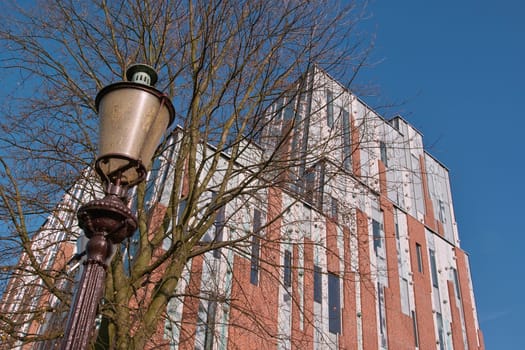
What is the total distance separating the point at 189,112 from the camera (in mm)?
9023

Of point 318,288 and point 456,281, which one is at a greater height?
point 456,281

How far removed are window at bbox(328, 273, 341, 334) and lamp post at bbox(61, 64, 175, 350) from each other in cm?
1486

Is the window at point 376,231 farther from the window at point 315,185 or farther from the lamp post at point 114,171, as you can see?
the lamp post at point 114,171

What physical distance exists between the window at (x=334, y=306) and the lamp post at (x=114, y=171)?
14856 millimetres

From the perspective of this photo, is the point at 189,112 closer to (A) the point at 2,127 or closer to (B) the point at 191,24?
(B) the point at 191,24

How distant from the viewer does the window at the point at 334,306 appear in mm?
18250

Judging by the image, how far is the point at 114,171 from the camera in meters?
3.77

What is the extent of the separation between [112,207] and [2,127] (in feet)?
19.3

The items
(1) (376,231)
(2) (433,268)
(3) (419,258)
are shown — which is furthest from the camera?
(2) (433,268)

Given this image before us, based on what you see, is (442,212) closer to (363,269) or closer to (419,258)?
(419,258)

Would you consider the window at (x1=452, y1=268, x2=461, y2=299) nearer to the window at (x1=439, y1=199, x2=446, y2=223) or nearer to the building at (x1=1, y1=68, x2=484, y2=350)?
the building at (x1=1, y1=68, x2=484, y2=350)

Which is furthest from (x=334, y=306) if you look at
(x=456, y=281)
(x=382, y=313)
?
(x=456, y=281)

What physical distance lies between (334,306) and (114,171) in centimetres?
1589

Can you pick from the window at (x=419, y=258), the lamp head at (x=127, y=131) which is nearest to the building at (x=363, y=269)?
the window at (x=419, y=258)
